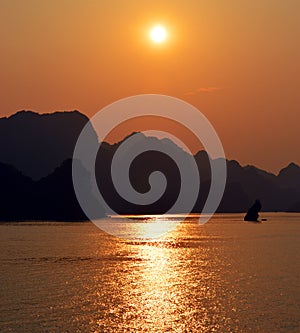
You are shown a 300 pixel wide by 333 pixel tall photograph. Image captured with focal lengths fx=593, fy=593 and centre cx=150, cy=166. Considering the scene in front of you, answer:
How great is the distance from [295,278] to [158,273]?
19077 mm

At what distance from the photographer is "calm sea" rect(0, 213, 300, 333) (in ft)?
160

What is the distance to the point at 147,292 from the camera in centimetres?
6606

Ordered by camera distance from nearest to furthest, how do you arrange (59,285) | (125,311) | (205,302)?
(125,311) < (205,302) < (59,285)

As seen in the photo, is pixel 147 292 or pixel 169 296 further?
pixel 147 292

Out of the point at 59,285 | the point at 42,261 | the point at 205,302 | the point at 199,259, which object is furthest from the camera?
the point at 199,259

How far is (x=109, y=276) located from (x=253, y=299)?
24.3 meters

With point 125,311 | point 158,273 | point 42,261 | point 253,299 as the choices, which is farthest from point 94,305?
point 42,261

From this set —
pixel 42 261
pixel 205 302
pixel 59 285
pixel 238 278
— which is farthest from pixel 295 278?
pixel 42 261

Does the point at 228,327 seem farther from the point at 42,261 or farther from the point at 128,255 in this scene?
the point at 128,255

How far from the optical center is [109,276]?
7994 cm

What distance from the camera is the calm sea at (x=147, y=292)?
1925 inches

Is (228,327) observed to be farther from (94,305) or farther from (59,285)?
(59,285)

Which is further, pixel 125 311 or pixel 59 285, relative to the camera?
pixel 59 285

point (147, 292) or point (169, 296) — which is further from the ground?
point (147, 292)
